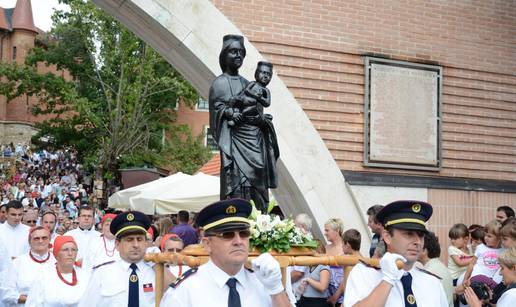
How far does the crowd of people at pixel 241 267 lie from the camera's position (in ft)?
11.5

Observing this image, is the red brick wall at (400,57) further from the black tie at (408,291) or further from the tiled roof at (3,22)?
the tiled roof at (3,22)

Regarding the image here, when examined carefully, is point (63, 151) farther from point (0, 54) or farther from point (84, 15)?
point (0, 54)

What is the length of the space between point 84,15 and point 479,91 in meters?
24.7

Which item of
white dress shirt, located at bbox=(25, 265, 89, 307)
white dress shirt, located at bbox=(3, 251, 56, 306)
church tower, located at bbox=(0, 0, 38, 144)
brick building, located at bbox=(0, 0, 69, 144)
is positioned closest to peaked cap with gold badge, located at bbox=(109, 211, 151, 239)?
white dress shirt, located at bbox=(25, 265, 89, 307)

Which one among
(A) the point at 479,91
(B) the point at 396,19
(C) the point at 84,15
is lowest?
(A) the point at 479,91

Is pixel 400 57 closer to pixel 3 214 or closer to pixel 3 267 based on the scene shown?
pixel 3 214

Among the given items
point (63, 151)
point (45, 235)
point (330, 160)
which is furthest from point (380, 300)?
point (63, 151)

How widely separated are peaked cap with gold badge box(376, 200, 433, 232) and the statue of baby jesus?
2302mm

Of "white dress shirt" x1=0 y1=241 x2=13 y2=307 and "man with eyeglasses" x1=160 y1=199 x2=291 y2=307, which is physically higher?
"man with eyeglasses" x1=160 y1=199 x2=291 y2=307

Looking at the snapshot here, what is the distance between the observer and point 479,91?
12.7 meters

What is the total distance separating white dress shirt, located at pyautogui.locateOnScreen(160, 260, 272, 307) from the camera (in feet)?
11.2

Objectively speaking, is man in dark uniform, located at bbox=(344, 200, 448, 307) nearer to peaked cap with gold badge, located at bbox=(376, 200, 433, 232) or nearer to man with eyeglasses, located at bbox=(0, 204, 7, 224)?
peaked cap with gold badge, located at bbox=(376, 200, 433, 232)

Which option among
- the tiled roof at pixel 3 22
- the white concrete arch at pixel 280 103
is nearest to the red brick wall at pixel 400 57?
the white concrete arch at pixel 280 103

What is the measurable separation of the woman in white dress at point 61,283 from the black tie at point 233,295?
3408 mm
